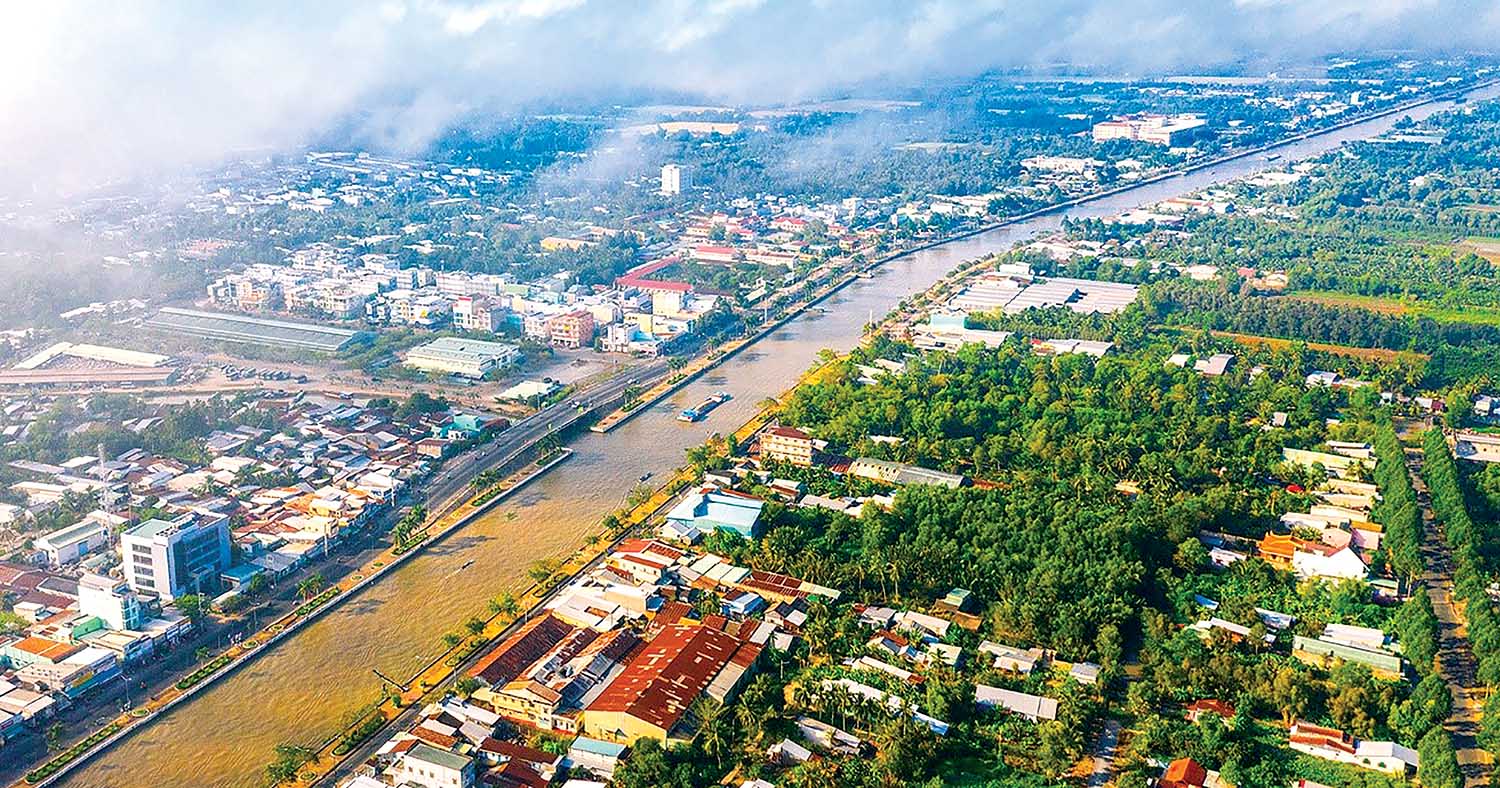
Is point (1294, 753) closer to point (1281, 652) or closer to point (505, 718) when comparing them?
point (1281, 652)

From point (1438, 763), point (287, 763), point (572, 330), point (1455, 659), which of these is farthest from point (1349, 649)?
point (572, 330)

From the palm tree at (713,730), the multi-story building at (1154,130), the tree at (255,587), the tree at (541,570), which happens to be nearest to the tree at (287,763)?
the tree at (255,587)

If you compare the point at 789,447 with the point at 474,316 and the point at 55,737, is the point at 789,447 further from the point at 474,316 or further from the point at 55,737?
the point at 474,316

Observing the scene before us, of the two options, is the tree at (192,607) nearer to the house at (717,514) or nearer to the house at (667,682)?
the house at (667,682)

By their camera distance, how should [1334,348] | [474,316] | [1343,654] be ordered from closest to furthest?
[1343,654], [1334,348], [474,316]

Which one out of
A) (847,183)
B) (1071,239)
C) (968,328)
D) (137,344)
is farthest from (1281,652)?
(847,183)

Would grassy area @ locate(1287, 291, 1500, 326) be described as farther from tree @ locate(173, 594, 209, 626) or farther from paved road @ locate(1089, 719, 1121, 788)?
tree @ locate(173, 594, 209, 626)

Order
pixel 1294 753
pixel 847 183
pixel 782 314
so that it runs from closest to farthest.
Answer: pixel 1294 753, pixel 782 314, pixel 847 183
